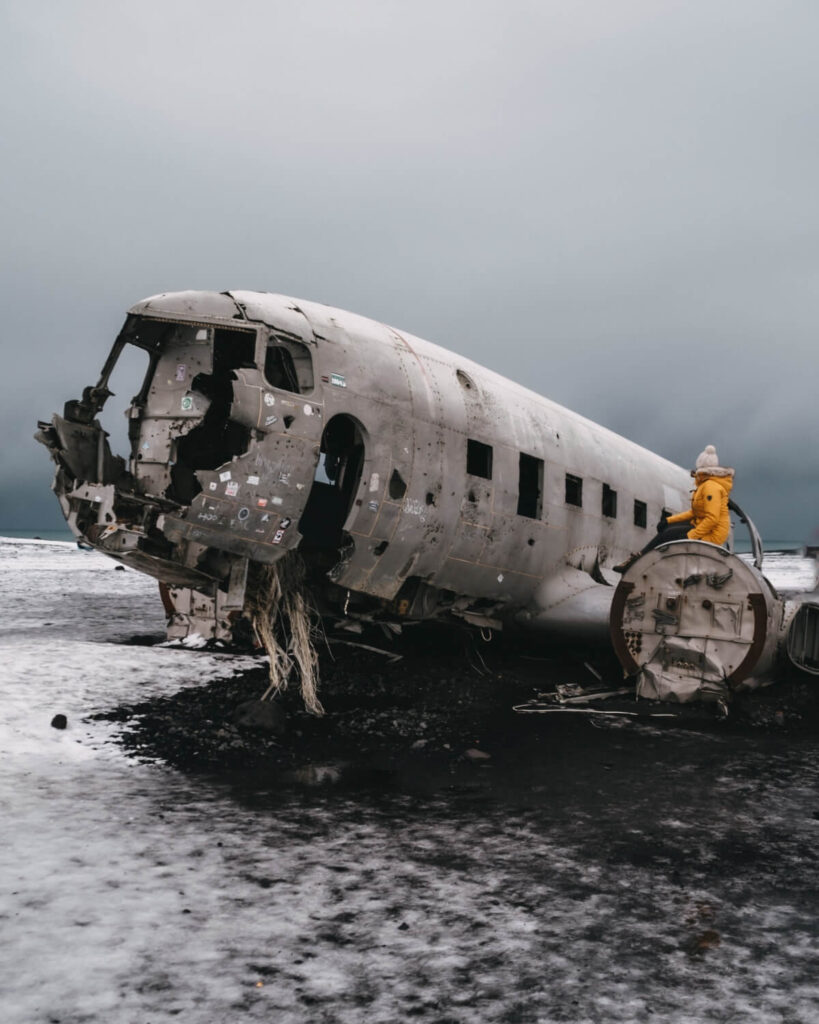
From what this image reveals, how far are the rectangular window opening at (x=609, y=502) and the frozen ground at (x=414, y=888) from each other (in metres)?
6.02

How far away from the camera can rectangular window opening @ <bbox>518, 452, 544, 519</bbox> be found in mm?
12312

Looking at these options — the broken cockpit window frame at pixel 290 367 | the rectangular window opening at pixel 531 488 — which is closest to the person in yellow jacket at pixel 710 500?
the rectangular window opening at pixel 531 488

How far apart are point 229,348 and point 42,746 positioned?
5089 millimetres

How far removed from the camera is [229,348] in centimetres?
1027

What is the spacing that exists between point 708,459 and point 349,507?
Result: 5.17m

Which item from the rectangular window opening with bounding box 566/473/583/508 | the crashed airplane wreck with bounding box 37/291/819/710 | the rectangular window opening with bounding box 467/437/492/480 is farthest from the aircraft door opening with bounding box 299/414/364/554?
the rectangular window opening with bounding box 566/473/583/508

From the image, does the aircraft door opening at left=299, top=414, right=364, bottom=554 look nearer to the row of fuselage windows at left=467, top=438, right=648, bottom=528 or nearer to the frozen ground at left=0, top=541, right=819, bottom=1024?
the row of fuselage windows at left=467, top=438, right=648, bottom=528

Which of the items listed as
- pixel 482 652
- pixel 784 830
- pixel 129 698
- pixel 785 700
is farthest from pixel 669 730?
pixel 129 698

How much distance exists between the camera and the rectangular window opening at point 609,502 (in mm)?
14185

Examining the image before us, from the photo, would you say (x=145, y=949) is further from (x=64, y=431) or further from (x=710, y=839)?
(x=64, y=431)

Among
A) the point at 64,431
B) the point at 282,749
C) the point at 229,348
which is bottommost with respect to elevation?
the point at 282,749

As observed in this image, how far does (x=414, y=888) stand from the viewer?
16.4 feet

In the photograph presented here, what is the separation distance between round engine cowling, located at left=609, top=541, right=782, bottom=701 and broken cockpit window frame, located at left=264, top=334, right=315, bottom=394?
5.01 meters

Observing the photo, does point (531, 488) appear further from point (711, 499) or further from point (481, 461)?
point (711, 499)
